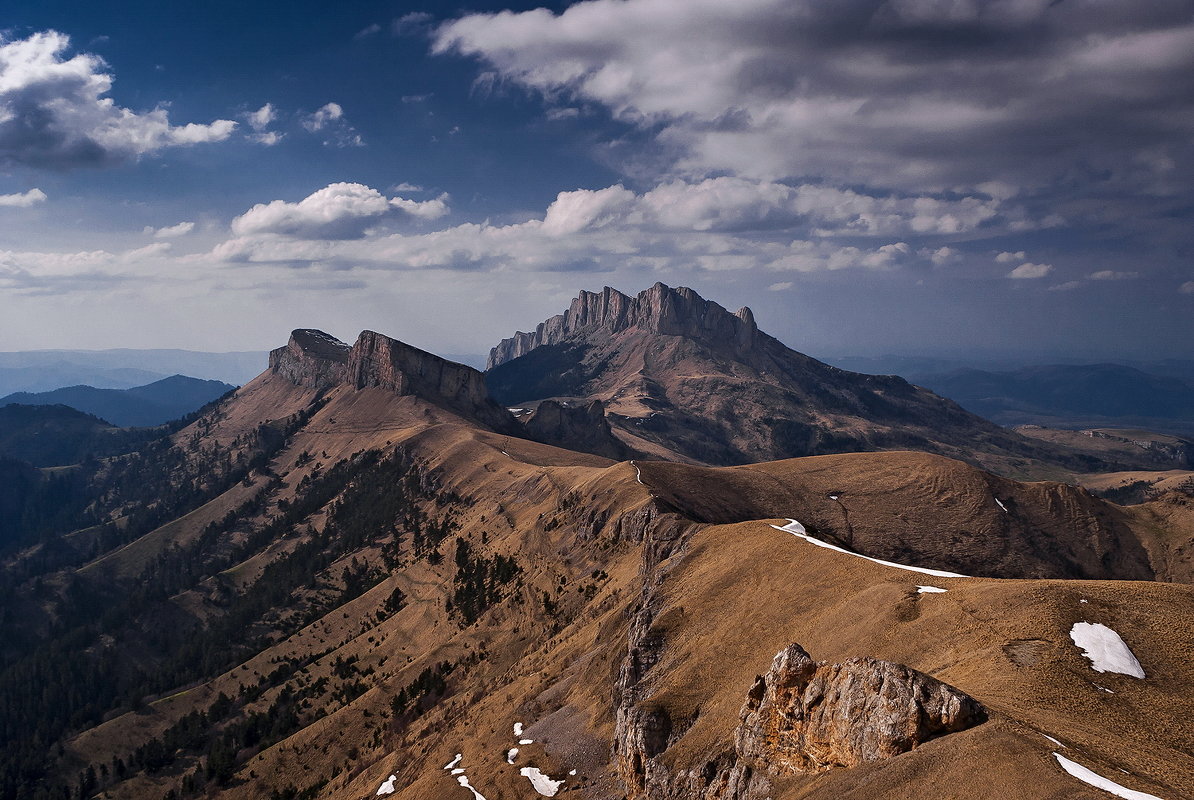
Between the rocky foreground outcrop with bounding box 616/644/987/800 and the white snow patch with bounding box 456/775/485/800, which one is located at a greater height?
the rocky foreground outcrop with bounding box 616/644/987/800

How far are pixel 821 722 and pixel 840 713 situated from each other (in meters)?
1.68

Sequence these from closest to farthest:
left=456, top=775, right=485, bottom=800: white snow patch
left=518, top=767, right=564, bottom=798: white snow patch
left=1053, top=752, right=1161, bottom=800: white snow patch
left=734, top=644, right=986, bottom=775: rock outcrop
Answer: left=1053, top=752, right=1161, bottom=800: white snow patch < left=734, top=644, right=986, bottom=775: rock outcrop < left=518, top=767, right=564, bottom=798: white snow patch < left=456, top=775, right=485, bottom=800: white snow patch

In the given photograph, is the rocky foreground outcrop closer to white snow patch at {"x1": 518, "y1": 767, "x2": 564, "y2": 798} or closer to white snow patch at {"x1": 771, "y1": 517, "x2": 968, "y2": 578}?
white snow patch at {"x1": 518, "y1": 767, "x2": 564, "y2": 798}

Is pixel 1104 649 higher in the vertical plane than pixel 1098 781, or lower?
lower

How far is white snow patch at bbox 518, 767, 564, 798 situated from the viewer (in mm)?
65312

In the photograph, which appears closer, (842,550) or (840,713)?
(840,713)

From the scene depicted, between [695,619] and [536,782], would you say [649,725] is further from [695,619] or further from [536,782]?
[536,782]

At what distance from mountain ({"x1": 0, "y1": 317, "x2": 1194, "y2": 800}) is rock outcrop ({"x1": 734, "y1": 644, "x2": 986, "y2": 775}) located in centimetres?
14

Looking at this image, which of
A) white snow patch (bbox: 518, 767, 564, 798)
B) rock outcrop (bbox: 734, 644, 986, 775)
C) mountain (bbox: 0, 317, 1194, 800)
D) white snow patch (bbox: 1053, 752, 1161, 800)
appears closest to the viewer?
white snow patch (bbox: 1053, 752, 1161, 800)

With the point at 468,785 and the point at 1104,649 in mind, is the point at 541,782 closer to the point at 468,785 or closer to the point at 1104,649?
the point at 468,785

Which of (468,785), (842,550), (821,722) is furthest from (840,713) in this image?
(468,785)

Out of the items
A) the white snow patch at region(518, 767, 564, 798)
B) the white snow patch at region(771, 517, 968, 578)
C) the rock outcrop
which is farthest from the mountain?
the white snow patch at region(771, 517, 968, 578)

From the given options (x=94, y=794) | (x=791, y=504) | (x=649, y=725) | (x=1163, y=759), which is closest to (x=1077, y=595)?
(x=1163, y=759)

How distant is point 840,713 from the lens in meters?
35.9
